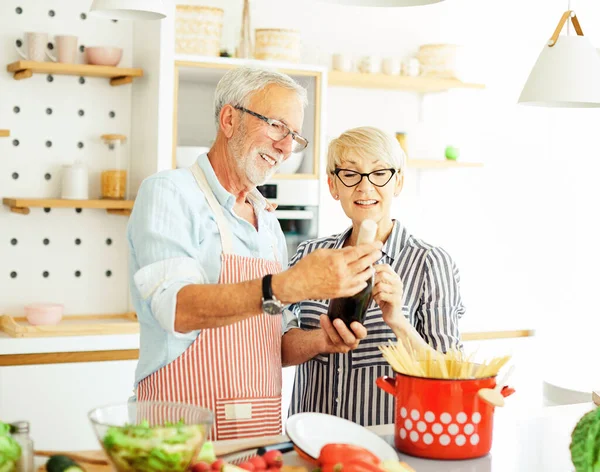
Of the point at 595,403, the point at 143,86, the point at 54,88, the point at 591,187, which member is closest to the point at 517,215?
the point at 591,187

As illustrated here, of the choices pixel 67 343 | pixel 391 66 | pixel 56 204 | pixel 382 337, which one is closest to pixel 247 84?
pixel 382 337

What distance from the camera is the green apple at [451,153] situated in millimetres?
4871

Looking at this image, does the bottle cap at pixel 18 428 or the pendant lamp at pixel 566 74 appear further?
the pendant lamp at pixel 566 74

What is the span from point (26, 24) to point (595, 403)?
2.99m

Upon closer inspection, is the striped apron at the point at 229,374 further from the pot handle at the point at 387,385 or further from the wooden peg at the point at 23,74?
the wooden peg at the point at 23,74

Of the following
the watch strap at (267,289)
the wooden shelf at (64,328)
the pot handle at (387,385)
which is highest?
the watch strap at (267,289)

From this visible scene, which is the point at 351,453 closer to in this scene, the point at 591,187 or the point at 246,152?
the point at 246,152

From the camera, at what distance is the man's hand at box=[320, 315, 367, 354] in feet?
6.06

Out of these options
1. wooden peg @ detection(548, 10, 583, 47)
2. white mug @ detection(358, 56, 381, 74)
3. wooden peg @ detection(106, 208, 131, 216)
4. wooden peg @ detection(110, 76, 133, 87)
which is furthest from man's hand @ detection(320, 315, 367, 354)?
white mug @ detection(358, 56, 381, 74)

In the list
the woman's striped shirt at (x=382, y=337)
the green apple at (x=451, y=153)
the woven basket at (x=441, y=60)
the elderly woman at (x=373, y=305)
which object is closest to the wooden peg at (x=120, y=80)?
the woven basket at (x=441, y=60)

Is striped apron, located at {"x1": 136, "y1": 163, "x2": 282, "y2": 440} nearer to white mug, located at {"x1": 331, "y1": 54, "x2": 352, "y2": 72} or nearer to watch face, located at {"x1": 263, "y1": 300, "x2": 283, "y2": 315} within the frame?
watch face, located at {"x1": 263, "y1": 300, "x2": 283, "y2": 315}

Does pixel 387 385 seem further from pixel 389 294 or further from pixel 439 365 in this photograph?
pixel 389 294

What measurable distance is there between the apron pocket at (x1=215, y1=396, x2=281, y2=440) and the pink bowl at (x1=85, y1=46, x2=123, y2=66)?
2.34m

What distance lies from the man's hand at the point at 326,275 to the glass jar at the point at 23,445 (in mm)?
528
